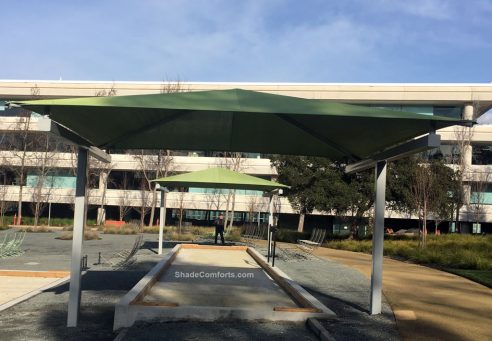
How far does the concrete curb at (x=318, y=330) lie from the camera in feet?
21.6

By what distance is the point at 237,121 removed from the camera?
24.8ft

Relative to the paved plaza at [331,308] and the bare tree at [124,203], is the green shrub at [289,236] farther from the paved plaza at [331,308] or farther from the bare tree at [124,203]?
the bare tree at [124,203]

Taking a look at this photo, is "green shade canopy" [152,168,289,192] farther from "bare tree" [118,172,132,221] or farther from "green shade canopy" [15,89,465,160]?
"bare tree" [118,172,132,221]

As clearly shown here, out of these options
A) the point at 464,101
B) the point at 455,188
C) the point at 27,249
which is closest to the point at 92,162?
the point at 27,249

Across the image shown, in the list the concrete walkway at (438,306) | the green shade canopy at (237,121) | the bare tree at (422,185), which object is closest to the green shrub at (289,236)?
the bare tree at (422,185)

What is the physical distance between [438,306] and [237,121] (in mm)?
5115

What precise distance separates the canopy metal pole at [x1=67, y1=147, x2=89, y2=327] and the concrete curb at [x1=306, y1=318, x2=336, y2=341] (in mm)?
3353

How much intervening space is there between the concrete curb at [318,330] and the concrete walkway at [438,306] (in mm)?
1103

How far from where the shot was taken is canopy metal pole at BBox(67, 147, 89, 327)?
7.32 metres

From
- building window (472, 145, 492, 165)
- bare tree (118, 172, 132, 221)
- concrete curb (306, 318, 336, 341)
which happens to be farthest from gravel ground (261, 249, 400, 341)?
building window (472, 145, 492, 165)

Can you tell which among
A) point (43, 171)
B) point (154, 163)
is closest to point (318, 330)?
point (154, 163)

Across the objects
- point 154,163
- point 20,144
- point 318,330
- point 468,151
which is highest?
point 468,151

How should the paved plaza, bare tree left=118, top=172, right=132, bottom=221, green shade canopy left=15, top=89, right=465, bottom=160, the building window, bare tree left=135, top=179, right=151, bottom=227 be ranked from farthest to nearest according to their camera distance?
bare tree left=118, top=172, right=132, bottom=221, the building window, bare tree left=135, top=179, right=151, bottom=227, the paved plaza, green shade canopy left=15, top=89, right=465, bottom=160

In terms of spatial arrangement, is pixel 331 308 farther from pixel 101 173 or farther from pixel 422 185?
pixel 101 173
